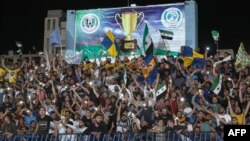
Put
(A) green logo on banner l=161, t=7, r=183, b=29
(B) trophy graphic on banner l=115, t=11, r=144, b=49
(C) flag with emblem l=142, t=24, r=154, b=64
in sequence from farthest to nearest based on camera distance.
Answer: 1. (B) trophy graphic on banner l=115, t=11, r=144, b=49
2. (A) green logo on banner l=161, t=7, r=183, b=29
3. (C) flag with emblem l=142, t=24, r=154, b=64

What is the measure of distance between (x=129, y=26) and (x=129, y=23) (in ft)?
0.48

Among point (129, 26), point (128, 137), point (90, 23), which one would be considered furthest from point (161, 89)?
point (90, 23)

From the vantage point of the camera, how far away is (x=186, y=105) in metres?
16.4

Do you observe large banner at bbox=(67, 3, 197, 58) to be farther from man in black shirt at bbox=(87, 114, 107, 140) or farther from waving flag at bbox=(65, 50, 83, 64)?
man in black shirt at bbox=(87, 114, 107, 140)

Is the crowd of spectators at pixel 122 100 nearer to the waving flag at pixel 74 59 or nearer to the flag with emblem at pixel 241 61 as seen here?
the flag with emblem at pixel 241 61

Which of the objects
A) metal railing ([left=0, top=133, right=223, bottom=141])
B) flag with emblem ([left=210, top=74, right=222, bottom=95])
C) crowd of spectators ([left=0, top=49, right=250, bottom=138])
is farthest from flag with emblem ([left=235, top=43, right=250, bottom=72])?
metal railing ([left=0, top=133, right=223, bottom=141])

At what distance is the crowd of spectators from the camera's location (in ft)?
51.0

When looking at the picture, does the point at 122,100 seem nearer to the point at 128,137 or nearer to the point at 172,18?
the point at 128,137

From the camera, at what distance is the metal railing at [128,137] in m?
14.1

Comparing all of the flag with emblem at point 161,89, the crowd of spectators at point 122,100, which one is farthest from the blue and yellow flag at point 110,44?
the flag with emblem at point 161,89

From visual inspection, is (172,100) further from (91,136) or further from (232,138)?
(232,138)

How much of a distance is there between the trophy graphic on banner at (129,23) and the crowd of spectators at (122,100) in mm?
6392

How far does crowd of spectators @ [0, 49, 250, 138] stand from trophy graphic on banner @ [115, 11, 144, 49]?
21.0ft

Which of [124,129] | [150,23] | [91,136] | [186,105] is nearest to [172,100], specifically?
[186,105]
